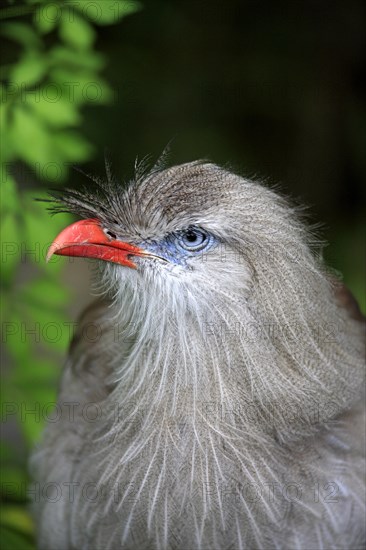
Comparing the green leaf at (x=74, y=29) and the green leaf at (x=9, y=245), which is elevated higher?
the green leaf at (x=74, y=29)

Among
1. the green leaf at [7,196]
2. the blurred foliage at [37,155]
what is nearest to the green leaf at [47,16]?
the blurred foliage at [37,155]

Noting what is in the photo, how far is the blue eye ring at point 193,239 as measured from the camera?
1.94 meters

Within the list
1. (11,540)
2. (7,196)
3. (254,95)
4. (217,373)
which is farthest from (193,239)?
(254,95)

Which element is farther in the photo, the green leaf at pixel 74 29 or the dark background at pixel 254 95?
the dark background at pixel 254 95

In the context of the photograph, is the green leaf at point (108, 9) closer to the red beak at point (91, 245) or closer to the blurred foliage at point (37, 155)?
the blurred foliage at point (37, 155)

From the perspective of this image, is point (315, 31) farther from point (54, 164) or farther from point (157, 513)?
point (157, 513)

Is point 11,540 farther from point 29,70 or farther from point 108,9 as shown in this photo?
point 108,9

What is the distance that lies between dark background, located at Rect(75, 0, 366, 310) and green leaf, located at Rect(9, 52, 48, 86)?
6.28 feet

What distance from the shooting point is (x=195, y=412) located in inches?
81.0

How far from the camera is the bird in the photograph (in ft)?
6.42

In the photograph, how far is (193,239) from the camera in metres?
1.94

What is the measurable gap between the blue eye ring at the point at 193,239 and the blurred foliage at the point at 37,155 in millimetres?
571

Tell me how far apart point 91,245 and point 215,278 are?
0.31 meters

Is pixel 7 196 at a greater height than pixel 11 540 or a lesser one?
greater
